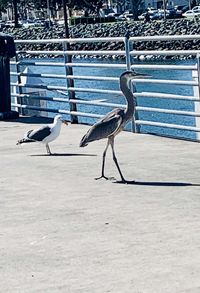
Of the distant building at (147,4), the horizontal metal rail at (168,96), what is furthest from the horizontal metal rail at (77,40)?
the distant building at (147,4)

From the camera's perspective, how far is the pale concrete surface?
6746 millimetres

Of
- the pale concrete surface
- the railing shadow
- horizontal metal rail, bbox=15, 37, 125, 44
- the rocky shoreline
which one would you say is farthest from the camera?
the rocky shoreline

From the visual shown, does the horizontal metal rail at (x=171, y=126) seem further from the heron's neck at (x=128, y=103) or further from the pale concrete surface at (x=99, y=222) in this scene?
the heron's neck at (x=128, y=103)

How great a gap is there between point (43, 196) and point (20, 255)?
7.44 ft

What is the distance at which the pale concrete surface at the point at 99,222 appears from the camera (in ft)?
22.1

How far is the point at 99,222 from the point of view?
8375 millimetres

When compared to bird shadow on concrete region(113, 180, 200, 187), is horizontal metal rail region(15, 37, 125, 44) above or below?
above

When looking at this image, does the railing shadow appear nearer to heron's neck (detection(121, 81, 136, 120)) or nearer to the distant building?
heron's neck (detection(121, 81, 136, 120))

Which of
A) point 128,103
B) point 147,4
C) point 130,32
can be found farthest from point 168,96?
point 147,4

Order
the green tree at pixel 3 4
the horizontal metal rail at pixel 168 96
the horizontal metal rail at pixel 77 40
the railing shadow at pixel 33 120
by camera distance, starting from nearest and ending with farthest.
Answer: the horizontal metal rail at pixel 168 96 → the horizontal metal rail at pixel 77 40 → the railing shadow at pixel 33 120 → the green tree at pixel 3 4

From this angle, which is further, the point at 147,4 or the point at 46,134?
the point at 147,4

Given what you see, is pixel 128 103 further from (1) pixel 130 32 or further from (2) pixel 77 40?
(1) pixel 130 32

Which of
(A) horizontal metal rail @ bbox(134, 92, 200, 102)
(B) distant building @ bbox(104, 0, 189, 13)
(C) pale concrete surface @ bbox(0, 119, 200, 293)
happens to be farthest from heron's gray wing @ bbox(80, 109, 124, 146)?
(B) distant building @ bbox(104, 0, 189, 13)

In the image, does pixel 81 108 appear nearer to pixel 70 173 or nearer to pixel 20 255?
pixel 70 173
